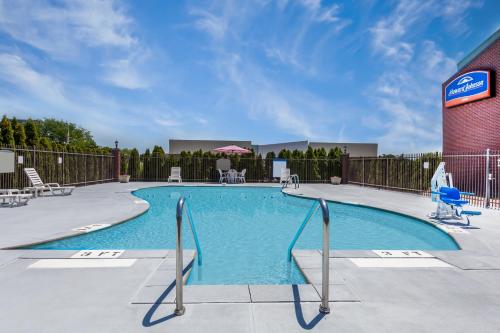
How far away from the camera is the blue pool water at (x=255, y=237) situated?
4539mm

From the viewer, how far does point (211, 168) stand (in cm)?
2098

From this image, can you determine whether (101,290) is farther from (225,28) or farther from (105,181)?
(105,181)

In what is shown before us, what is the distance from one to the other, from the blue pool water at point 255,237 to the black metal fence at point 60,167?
20.4ft

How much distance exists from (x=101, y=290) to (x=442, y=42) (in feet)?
55.3

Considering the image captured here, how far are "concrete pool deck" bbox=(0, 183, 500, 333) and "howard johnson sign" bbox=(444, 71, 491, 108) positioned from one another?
13.9 metres

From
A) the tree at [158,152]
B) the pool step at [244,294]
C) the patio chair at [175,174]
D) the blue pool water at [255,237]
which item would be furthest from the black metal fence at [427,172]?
the tree at [158,152]

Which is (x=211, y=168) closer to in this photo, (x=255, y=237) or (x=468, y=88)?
(x=255, y=237)

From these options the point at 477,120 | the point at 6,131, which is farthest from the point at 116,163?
the point at 477,120

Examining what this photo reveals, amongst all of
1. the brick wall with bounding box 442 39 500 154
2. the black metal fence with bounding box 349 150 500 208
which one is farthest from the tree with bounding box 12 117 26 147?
the brick wall with bounding box 442 39 500 154

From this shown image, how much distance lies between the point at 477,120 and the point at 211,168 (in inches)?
590

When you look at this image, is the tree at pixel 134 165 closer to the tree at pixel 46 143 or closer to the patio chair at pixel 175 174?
the patio chair at pixel 175 174

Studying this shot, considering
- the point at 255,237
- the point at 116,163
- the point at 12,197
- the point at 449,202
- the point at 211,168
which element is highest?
the point at 116,163

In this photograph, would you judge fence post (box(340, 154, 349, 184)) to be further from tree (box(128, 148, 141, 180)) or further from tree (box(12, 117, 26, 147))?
tree (box(12, 117, 26, 147))

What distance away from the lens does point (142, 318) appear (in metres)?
2.61
